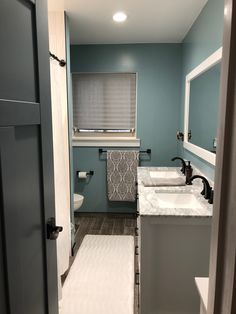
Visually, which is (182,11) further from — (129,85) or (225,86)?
(225,86)

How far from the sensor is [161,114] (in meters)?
3.71

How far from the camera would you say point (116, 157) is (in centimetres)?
376

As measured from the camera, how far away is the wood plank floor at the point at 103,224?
11.1ft

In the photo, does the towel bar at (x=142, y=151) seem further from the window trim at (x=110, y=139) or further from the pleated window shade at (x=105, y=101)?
the pleated window shade at (x=105, y=101)

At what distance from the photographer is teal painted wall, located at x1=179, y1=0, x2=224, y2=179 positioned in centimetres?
194

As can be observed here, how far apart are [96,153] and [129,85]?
1.10 m

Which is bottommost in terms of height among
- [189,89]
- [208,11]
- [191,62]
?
[189,89]

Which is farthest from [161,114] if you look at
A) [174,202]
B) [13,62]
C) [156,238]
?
[13,62]

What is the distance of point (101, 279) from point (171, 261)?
2.90 feet

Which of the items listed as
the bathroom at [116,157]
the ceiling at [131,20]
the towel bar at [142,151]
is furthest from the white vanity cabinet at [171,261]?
the towel bar at [142,151]

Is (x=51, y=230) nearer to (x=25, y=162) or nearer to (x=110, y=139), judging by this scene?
(x=25, y=162)

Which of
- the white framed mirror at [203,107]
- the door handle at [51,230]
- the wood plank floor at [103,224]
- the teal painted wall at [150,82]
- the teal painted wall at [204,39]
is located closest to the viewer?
the door handle at [51,230]

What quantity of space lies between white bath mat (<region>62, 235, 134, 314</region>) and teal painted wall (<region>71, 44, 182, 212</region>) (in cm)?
126

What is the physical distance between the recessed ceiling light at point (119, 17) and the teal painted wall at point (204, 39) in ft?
2.41
